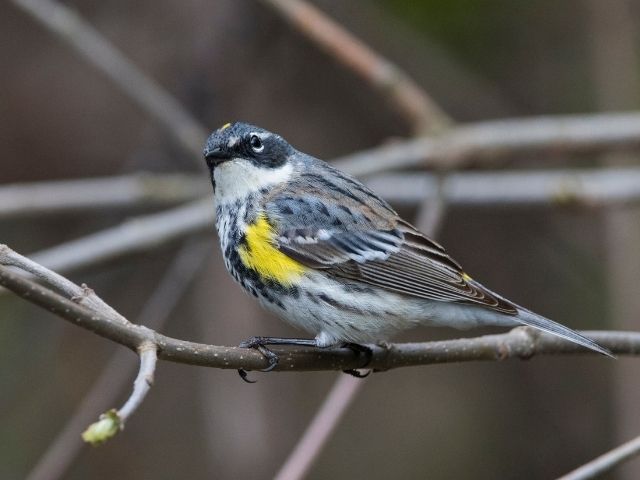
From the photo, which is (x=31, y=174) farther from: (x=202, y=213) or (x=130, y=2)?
(x=202, y=213)

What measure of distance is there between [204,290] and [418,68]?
2.52 m

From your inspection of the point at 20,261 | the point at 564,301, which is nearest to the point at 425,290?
the point at 20,261

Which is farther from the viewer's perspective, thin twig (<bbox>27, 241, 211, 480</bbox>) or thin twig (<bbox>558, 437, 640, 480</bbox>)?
thin twig (<bbox>27, 241, 211, 480</bbox>)

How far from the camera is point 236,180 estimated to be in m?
4.45

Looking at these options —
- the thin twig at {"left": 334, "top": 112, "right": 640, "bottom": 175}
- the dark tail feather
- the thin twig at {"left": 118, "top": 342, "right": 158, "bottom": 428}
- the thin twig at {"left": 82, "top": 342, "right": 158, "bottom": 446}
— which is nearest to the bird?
the dark tail feather

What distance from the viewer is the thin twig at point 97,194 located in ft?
18.8

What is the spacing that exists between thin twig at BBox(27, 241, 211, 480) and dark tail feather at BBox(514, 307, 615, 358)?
8.57ft

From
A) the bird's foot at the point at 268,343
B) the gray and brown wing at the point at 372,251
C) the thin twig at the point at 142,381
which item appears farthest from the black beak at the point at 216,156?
the thin twig at the point at 142,381

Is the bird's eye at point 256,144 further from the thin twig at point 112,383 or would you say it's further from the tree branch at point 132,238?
the thin twig at point 112,383

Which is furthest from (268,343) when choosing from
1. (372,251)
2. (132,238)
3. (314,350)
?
(132,238)

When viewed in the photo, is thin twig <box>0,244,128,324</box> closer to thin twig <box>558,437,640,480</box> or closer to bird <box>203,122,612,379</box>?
bird <box>203,122,612,379</box>

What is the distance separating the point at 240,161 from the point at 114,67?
6.86 ft

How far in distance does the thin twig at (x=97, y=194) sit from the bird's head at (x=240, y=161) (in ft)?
5.68

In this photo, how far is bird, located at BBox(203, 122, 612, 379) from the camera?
402 centimetres
